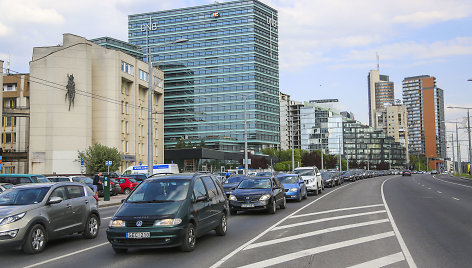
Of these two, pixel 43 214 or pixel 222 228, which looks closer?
pixel 43 214

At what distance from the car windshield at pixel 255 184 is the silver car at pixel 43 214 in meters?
Answer: 7.46

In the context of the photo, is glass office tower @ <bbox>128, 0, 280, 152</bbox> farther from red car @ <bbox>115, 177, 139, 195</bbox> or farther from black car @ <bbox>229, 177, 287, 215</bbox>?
black car @ <bbox>229, 177, 287, 215</bbox>

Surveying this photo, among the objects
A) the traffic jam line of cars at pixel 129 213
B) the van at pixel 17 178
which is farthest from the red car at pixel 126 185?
the traffic jam line of cars at pixel 129 213

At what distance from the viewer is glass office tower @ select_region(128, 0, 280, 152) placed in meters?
122

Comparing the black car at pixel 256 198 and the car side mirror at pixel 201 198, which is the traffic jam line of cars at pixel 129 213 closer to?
the car side mirror at pixel 201 198

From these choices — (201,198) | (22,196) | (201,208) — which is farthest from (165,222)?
(22,196)

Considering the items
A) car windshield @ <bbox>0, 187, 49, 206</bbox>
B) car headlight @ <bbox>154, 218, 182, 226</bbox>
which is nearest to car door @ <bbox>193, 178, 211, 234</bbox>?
car headlight @ <bbox>154, 218, 182, 226</bbox>

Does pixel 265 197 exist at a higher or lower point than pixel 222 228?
higher

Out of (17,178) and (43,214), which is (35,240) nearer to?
(43,214)

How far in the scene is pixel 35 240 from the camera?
9.48 m

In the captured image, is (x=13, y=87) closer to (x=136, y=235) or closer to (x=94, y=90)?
(x=94, y=90)

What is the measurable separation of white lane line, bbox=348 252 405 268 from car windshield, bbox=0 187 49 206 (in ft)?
22.9

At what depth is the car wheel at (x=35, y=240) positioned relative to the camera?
9.20 metres

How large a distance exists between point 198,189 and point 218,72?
115 metres
